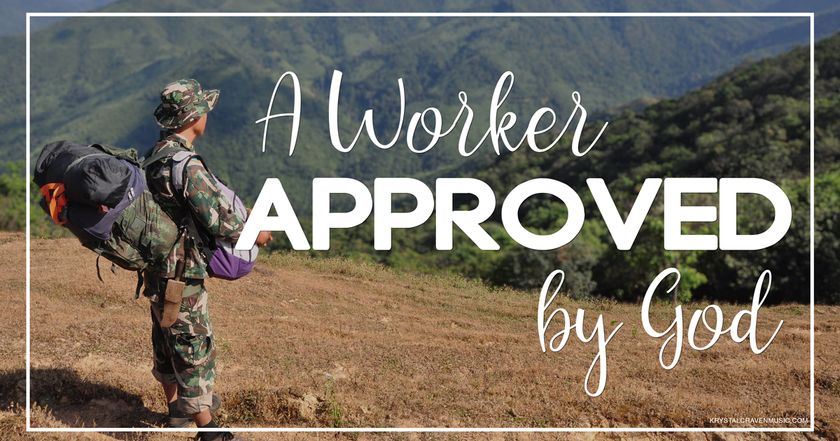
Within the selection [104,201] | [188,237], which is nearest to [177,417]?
[188,237]

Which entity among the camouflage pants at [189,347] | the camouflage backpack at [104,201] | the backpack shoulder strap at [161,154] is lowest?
the camouflage pants at [189,347]

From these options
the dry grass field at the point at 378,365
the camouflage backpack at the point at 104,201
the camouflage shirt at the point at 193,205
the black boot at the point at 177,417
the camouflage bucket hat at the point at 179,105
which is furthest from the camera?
the dry grass field at the point at 378,365

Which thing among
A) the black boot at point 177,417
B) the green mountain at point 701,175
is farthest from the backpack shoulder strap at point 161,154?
the green mountain at point 701,175

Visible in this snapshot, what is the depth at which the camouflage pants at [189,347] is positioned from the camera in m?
4.43

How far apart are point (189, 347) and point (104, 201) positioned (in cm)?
107

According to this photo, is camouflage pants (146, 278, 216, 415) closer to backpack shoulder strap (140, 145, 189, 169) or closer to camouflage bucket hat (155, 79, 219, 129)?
backpack shoulder strap (140, 145, 189, 169)

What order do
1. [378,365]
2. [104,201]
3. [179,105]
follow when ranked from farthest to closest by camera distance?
[378,365], [179,105], [104,201]

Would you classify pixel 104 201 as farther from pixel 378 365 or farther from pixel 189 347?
pixel 378 365

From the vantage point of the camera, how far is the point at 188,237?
4332mm

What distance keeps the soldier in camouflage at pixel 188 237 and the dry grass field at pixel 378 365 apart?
0.50 m

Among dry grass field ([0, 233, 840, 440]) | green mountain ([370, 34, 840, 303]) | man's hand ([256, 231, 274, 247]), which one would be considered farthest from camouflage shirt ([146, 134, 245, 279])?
green mountain ([370, 34, 840, 303])

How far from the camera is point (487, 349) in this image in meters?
7.30

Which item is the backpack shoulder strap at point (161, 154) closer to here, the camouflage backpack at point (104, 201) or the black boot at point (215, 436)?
the camouflage backpack at point (104, 201)

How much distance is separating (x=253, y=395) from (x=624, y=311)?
5.82 metres
